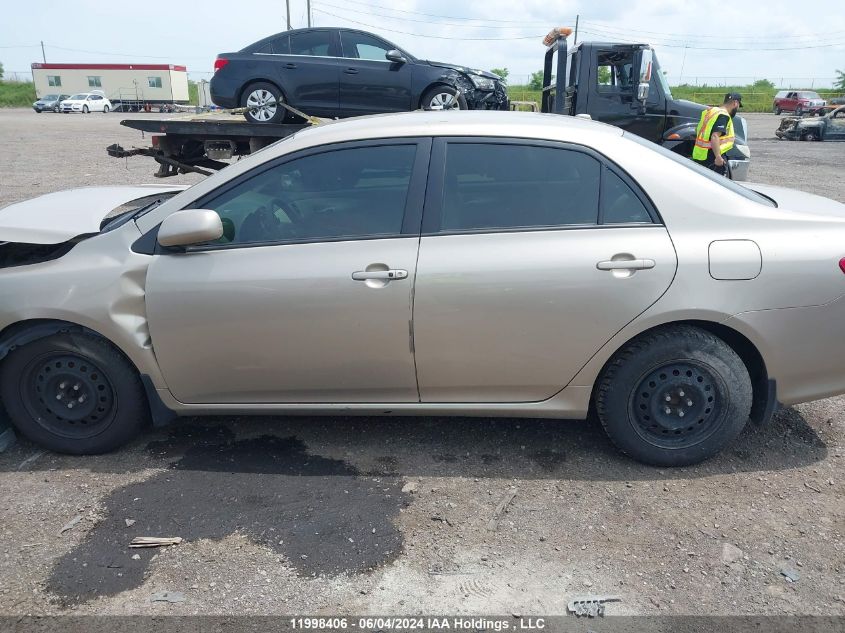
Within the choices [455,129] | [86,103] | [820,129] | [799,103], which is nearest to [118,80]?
[86,103]

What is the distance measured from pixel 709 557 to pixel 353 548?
148 centimetres

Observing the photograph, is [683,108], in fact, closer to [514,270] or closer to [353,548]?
[514,270]

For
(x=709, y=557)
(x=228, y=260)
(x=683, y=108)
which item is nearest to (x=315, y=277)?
(x=228, y=260)

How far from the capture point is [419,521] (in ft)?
9.59

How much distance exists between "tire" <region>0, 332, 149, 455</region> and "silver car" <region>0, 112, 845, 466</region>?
11 mm

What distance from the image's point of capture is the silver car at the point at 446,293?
3.01 meters

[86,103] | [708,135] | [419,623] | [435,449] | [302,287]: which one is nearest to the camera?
[419,623]

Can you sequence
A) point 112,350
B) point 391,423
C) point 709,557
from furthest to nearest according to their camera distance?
1. point 391,423
2. point 112,350
3. point 709,557

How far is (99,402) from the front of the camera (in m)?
3.34

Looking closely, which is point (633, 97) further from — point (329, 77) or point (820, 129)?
point (820, 129)

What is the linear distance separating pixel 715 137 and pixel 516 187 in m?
6.47

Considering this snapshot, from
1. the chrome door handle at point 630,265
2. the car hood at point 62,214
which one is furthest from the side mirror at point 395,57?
the chrome door handle at point 630,265

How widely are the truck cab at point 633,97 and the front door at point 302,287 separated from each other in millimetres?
7242

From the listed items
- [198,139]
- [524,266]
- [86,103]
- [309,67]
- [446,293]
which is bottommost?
[446,293]
